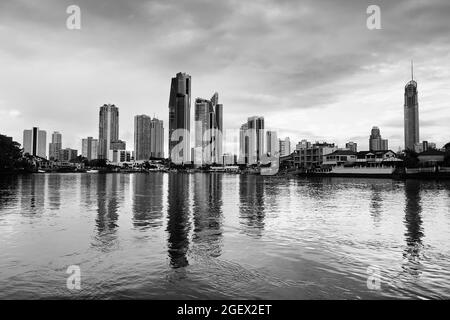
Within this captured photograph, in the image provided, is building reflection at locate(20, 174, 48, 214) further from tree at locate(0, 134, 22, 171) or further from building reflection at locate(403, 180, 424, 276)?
tree at locate(0, 134, 22, 171)

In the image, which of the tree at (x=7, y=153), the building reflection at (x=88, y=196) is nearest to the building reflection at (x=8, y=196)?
the building reflection at (x=88, y=196)

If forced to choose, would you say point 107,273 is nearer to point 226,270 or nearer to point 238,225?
point 226,270

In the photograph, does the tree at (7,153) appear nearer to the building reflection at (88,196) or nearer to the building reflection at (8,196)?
the building reflection at (8,196)

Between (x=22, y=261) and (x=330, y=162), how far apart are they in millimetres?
173079

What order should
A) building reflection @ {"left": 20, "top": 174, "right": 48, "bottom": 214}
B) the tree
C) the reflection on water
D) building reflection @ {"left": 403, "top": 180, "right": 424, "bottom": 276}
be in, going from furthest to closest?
the tree
building reflection @ {"left": 20, "top": 174, "right": 48, "bottom": 214}
building reflection @ {"left": 403, "top": 180, "right": 424, "bottom": 276}
the reflection on water

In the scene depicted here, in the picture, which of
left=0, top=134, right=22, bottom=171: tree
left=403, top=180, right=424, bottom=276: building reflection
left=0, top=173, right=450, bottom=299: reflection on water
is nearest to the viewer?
left=0, top=173, right=450, bottom=299: reflection on water

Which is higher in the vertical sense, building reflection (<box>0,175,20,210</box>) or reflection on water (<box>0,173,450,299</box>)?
building reflection (<box>0,175,20,210</box>)

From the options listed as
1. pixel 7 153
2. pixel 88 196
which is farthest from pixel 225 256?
pixel 7 153

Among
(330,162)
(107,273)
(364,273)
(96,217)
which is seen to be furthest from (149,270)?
(330,162)

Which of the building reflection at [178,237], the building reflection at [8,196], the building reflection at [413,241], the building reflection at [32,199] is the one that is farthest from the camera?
the building reflection at [8,196]

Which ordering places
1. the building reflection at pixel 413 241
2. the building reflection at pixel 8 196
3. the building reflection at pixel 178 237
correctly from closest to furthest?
1. the building reflection at pixel 413 241
2. the building reflection at pixel 178 237
3. the building reflection at pixel 8 196

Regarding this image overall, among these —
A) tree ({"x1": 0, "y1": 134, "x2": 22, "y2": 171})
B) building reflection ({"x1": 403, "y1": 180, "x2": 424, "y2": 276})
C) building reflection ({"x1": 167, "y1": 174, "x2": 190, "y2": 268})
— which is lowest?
building reflection ({"x1": 403, "y1": 180, "x2": 424, "y2": 276})

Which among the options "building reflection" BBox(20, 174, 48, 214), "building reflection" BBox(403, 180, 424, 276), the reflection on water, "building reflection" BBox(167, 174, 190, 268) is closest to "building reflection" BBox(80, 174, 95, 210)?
"building reflection" BBox(20, 174, 48, 214)
